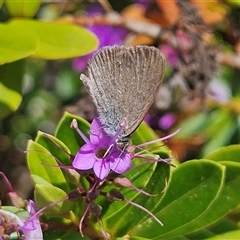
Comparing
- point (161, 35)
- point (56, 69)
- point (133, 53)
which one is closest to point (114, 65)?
point (133, 53)

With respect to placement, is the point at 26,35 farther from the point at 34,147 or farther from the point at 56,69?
the point at 56,69

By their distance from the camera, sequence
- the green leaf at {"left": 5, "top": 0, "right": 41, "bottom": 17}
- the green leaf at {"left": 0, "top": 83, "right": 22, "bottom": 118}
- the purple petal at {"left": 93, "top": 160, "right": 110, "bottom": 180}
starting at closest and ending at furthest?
the purple petal at {"left": 93, "top": 160, "right": 110, "bottom": 180} → the green leaf at {"left": 0, "top": 83, "right": 22, "bottom": 118} → the green leaf at {"left": 5, "top": 0, "right": 41, "bottom": 17}

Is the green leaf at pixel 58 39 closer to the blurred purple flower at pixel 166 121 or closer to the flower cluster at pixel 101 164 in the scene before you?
the flower cluster at pixel 101 164

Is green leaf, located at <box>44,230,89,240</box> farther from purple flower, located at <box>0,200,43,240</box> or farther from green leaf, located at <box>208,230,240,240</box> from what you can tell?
green leaf, located at <box>208,230,240,240</box>

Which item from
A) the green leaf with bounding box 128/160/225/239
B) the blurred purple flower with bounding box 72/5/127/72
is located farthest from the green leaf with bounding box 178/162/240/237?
the blurred purple flower with bounding box 72/5/127/72

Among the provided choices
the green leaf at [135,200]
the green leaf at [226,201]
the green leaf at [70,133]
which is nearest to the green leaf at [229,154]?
the green leaf at [226,201]

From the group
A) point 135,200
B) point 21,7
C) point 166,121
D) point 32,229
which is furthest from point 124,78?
point 166,121
